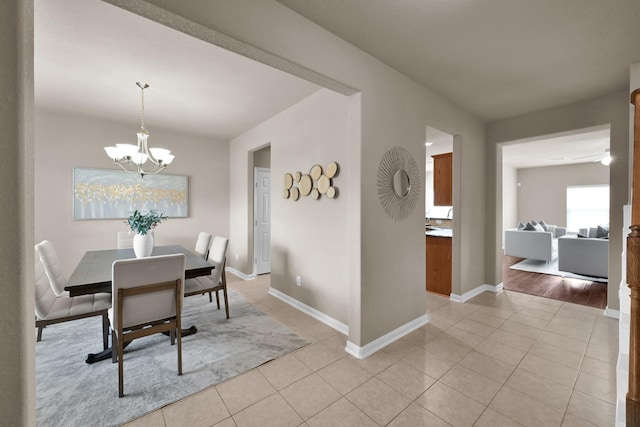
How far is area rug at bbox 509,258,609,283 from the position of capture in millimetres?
4562

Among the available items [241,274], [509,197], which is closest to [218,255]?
[241,274]

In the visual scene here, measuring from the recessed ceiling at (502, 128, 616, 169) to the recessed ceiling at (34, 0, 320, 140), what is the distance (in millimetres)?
4983

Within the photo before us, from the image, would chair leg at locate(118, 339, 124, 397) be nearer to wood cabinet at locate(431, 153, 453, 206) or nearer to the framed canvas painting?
the framed canvas painting

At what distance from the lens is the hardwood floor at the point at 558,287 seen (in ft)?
11.9

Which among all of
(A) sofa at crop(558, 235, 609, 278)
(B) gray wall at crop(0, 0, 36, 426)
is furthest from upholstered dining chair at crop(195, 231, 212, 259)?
(A) sofa at crop(558, 235, 609, 278)

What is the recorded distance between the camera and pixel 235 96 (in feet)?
10.4

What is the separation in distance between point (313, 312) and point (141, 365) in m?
1.73

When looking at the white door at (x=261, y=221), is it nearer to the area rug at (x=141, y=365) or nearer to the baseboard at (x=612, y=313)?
the area rug at (x=141, y=365)

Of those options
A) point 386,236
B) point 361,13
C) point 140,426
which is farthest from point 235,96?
point 140,426

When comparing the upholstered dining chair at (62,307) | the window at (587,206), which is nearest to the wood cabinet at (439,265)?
the upholstered dining chair at (62,307)

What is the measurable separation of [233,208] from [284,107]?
240 cm

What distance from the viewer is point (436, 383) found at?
1.95 meters

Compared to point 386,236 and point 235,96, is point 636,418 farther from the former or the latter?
point 235,96

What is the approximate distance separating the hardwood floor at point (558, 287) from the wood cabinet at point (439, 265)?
47.3 inches
